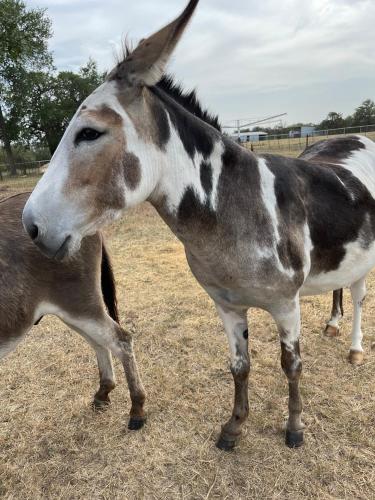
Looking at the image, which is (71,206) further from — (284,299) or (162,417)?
(162,417)

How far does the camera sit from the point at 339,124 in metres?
44.8

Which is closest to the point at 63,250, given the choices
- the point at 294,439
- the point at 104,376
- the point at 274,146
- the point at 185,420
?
the point at 104,376

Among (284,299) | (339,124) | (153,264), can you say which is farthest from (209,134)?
(339,124)

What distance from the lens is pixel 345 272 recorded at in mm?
2682

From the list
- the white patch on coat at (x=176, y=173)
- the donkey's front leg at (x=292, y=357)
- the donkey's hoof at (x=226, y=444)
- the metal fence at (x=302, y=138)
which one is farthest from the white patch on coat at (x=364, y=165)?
the metal fence at (x=302, y=138)

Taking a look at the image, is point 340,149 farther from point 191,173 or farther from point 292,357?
point 191,173

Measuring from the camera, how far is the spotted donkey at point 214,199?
155 centimetres

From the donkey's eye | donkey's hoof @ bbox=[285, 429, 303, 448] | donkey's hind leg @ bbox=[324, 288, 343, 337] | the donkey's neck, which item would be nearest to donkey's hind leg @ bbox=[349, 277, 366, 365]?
donkey's hind leg @ bbox=[324, 288, 343, 337]

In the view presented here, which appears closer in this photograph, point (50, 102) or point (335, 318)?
point (335, 318)

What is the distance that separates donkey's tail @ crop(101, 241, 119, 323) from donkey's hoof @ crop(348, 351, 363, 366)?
85.2 inches

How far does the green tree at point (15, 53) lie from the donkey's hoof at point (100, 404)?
93.4ft

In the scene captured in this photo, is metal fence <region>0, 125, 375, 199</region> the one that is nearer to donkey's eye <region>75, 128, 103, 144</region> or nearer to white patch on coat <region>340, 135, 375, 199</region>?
white patch on coat <region>340, 135, 375, 199</region>

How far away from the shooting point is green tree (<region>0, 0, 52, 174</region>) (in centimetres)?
2733

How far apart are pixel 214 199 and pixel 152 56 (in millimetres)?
724
